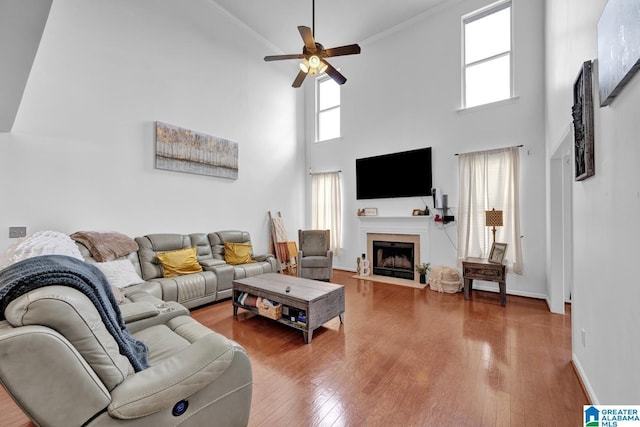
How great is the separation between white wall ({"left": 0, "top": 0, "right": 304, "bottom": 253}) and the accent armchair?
1.03m

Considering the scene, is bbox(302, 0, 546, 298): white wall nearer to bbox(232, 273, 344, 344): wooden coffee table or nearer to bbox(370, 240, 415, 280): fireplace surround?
bbox(370, 240, 415, 280): fireplace surround

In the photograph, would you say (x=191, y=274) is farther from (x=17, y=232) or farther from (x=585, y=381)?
(x=585, y=381)

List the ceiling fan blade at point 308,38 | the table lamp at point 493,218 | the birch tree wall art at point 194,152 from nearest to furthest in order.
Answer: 1. the ceiling fan blade at point 308,38
2. the table lamp at point 493,218
3. the birch tree wall art at point 194,152

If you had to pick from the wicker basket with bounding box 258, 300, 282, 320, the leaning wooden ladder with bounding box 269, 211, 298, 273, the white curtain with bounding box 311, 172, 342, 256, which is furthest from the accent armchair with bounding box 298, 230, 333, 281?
the wicker basket with bounding box 258, 300, 282, 320

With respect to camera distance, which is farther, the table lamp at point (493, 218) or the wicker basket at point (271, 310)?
the table lamp at point (493, 218)

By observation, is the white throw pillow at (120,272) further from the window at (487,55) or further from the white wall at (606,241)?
the window at (487,55)

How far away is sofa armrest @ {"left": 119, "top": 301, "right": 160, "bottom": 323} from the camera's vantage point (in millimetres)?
1857

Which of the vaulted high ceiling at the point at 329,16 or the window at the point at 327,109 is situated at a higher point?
the vaulted high ceiling at the point at 329,16

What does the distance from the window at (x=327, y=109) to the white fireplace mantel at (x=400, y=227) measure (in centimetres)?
229

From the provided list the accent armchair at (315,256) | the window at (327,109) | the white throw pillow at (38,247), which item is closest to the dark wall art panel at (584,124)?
the accent armchair at (315,256)

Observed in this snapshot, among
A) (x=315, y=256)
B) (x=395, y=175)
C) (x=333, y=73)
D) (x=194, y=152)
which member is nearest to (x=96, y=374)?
(x=333, y=73)

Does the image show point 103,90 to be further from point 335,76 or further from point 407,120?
point 407,120

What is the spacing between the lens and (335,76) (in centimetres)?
349

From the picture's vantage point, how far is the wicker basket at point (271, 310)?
2.85 meters
